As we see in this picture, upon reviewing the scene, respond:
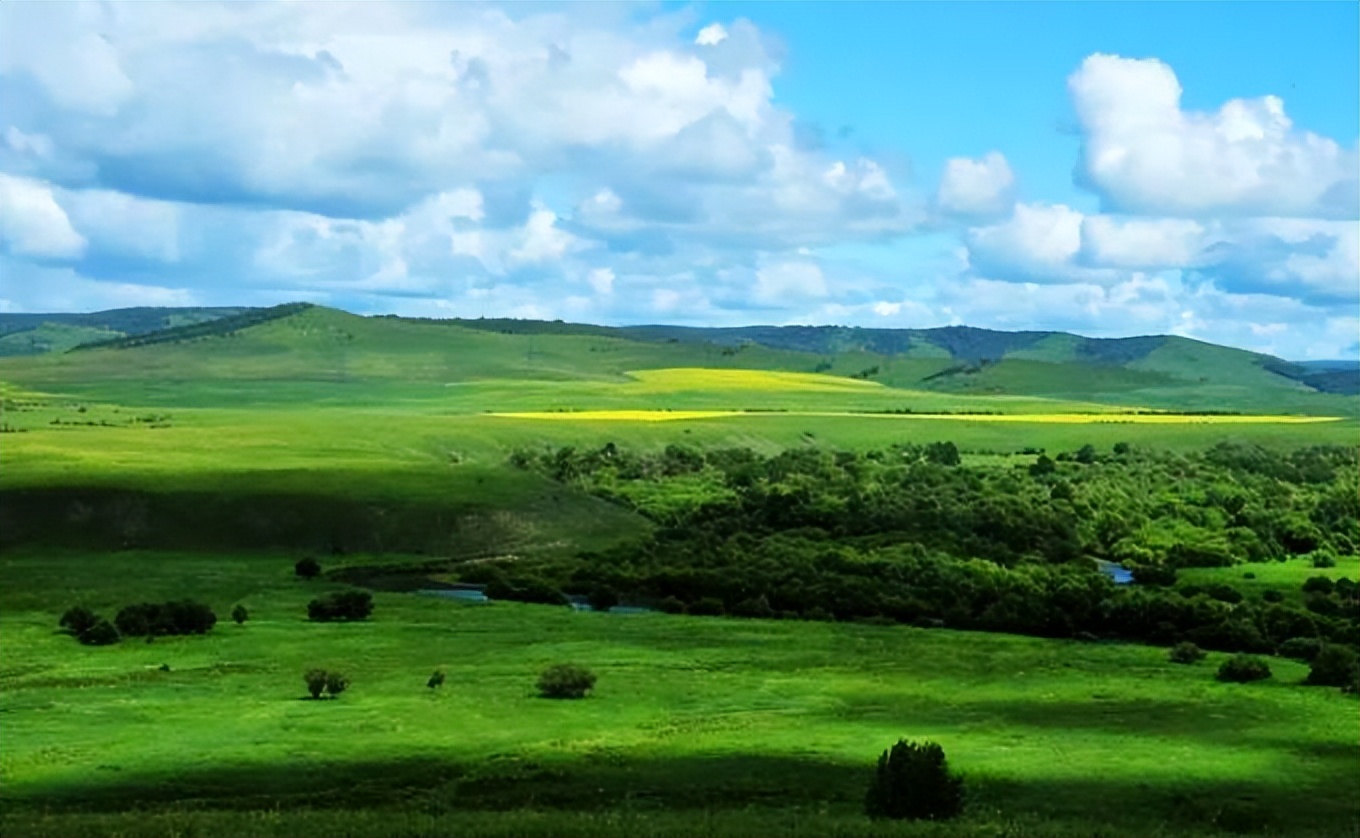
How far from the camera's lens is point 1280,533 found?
149 meters

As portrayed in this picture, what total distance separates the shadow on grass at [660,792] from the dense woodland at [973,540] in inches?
1807

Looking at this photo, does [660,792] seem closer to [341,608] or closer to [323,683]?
[323,683]

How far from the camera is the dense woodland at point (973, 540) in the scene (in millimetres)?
100812

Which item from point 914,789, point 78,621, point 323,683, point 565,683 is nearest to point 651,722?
point 565,683

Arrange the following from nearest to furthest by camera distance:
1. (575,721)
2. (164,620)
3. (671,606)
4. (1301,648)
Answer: (575,721) < (164,620) < (1301,648) < (671,606)

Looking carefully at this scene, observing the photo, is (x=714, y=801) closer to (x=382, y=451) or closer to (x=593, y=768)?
(x=593, y=768)

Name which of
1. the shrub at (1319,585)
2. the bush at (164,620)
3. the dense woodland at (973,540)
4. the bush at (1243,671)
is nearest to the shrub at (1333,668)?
the bush at (1243,671)

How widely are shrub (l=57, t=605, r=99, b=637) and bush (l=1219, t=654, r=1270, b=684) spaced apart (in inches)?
2393

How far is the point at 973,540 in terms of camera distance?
132m

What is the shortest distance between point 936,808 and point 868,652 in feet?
135

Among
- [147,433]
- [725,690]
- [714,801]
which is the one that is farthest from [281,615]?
[147,433]

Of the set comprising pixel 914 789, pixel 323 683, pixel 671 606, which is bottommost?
pixel 671 606

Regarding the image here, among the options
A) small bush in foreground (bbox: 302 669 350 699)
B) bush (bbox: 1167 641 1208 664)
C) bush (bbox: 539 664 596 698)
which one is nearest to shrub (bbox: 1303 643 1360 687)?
bush (bbox: 1167 641 1208 664)

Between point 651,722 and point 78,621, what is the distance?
1595 inches
